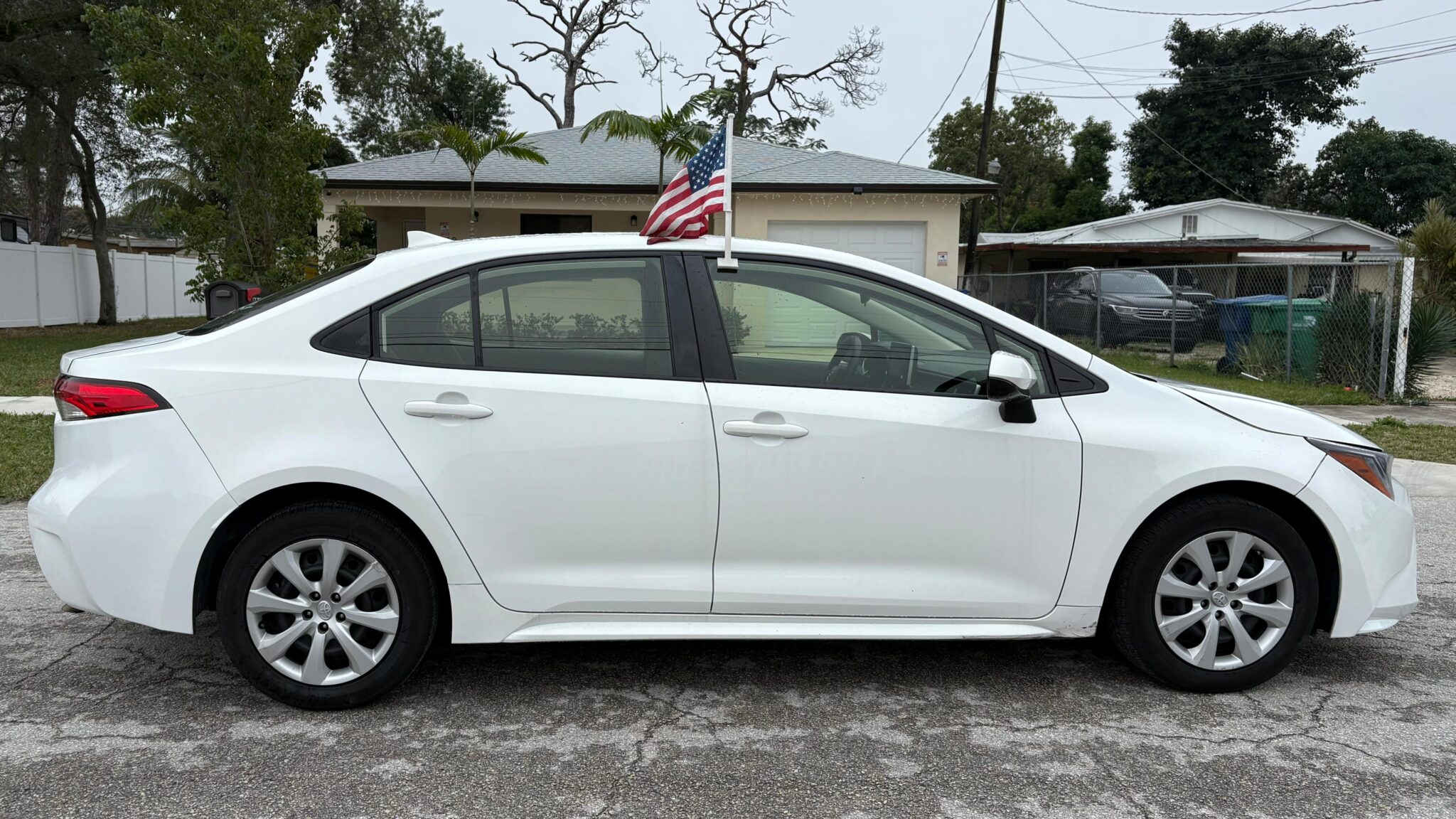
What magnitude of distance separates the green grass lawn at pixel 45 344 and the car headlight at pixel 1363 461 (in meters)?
10.6

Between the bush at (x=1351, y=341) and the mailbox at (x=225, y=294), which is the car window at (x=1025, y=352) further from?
the bush at (x=1351, y=341)

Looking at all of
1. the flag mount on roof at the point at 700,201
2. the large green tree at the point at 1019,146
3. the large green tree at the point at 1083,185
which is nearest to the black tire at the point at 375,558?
the flag mount on roof at the point at 700,201

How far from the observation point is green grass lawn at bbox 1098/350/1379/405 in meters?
12.2

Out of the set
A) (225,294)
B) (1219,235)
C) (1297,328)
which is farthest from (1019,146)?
(225,294)

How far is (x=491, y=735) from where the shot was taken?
3.33 metres

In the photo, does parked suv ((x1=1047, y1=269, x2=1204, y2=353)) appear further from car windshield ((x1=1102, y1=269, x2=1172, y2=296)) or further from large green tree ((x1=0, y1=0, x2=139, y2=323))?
large green tree ((x1=0, y1=0, x2=139, y2=323))

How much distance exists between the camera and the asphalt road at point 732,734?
9.52 feet

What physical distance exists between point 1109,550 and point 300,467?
269 cm

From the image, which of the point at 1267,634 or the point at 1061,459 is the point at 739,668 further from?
the point at 1267,634

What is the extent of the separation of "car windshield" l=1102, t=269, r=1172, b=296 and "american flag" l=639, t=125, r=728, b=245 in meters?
16.6

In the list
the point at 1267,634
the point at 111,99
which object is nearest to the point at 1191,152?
the point at 111,99

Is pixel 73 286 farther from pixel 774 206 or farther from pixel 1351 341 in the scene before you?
pixel 1351 341

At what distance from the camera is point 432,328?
138 inches

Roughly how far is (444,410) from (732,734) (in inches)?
55.0
